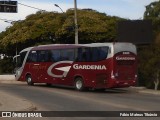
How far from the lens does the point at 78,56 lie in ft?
111

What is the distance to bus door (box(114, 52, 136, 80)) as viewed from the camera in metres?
31.6

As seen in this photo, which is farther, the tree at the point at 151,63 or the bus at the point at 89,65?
the tree at the point at 151,63

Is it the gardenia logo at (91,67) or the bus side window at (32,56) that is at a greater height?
the bus side window at (32,56)

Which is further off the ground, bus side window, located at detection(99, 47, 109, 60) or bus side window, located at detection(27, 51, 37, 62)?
bus side window, located at detection(99, 47, 109, 60)

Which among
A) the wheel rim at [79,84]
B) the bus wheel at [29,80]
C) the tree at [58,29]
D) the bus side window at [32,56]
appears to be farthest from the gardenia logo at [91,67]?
the tree at [58,29]

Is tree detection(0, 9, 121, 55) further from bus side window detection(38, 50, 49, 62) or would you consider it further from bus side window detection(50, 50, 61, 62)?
bus side window detection(50, 50, 61, 62)

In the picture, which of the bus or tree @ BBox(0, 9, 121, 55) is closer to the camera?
the bus

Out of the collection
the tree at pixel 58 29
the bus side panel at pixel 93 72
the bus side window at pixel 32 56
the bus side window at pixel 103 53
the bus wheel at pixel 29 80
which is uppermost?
the tree at pixel 58 29

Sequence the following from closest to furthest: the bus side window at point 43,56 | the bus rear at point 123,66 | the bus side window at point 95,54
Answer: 1. the bus rear at point 123,66
2. the bus side window at point 95,54
3. the bus side window at point 43,56

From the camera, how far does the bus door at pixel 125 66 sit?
1243 inches

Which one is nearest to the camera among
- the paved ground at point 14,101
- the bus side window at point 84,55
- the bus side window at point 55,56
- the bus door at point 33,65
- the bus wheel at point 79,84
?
the paved ground at point 14,101

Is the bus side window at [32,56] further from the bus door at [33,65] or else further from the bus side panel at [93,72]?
the bus side panel at [93,72]

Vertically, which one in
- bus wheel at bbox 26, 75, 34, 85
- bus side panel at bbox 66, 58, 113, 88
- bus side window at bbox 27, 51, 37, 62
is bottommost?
bus wheel at bbox 26, 75, 34, 85

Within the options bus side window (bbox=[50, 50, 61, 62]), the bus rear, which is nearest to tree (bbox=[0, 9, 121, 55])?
bus side window (bbox=[50, 50, 61, 62])
